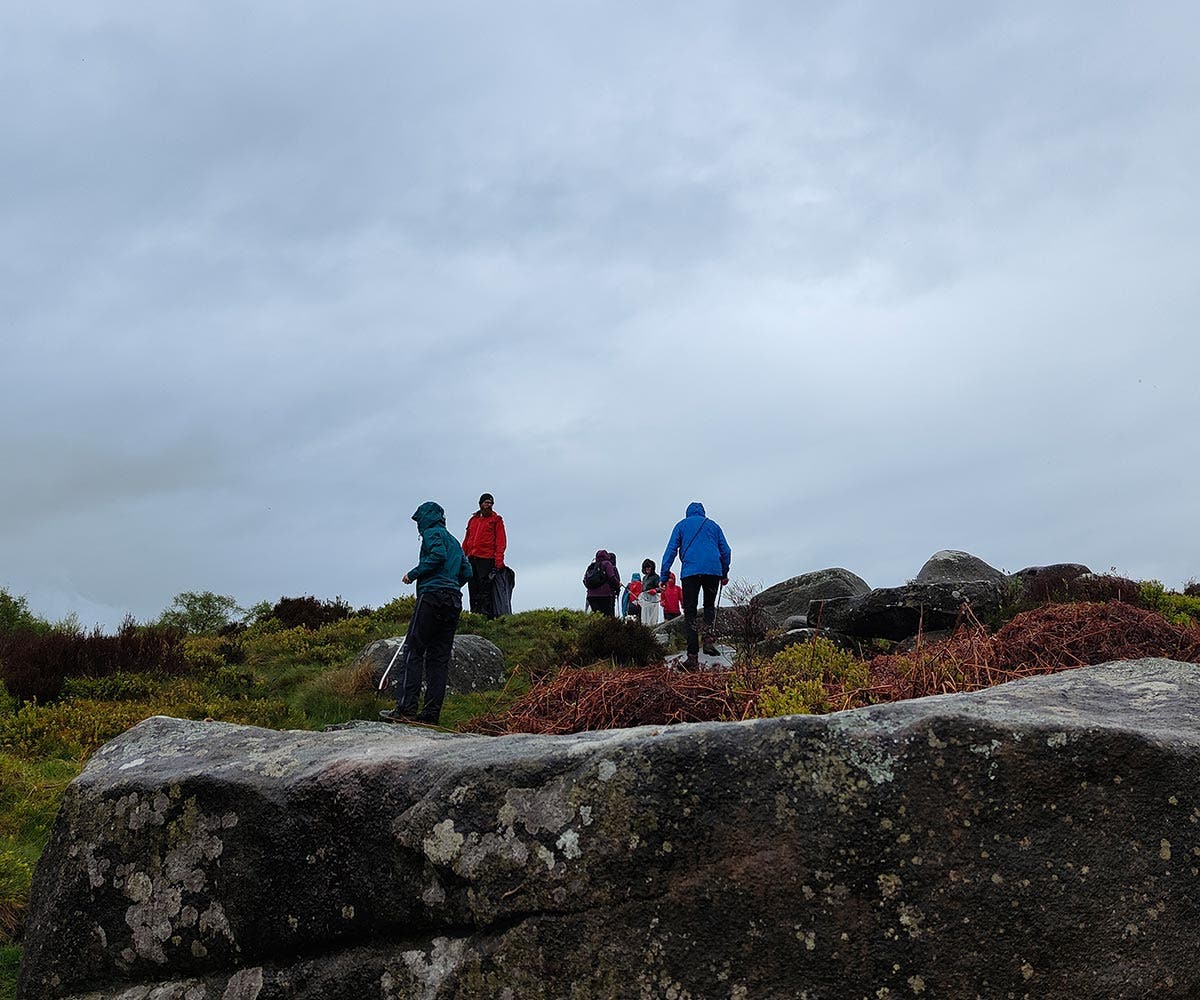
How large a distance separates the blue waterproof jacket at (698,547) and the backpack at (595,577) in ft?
28.8

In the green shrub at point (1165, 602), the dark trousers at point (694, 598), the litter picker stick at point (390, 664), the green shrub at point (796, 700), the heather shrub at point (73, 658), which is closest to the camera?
the green shrub at point (796, 700)

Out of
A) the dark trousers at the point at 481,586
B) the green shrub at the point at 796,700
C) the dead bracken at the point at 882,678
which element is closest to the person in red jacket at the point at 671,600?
the dark trousers at the point at 481,586

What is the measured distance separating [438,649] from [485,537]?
9681mm

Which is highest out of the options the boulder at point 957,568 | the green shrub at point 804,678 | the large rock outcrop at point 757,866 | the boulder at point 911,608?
the boulder at point 957,568

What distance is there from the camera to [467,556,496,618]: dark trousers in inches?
850

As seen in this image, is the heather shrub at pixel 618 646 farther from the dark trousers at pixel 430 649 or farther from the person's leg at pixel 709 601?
the dark trousers at pixel 430 649

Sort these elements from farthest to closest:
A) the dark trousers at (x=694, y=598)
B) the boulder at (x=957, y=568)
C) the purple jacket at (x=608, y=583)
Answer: the boulder at (x=957, y=568) → the purple jacket at (x=608, y=583) → the dark trousers at (x=694, y=598)

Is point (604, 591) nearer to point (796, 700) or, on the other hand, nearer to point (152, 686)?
point (152, 686)

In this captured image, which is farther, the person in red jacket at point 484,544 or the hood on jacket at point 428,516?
the person in red jacket at point 484,544

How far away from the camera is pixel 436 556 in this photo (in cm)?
1148

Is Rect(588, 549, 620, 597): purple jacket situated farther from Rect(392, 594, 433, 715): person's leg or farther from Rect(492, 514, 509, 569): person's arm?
Rect(392, 594, 433, 715): person's leg

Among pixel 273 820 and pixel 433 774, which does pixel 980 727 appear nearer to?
pixel 433 774

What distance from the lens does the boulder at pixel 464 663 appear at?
47.9ft

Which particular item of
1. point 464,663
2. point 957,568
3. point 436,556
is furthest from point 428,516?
point 957,568
